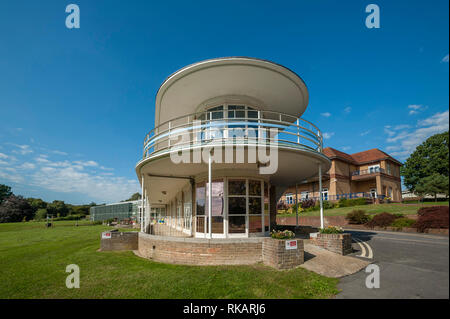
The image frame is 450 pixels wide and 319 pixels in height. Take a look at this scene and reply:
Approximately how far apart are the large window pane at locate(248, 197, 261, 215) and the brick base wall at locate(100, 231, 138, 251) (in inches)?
263

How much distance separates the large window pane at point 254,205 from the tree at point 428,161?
7814 mm

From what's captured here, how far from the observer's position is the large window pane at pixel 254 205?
10608mm

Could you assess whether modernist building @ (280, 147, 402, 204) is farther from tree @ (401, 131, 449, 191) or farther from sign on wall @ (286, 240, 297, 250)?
tree @ (401, 131, 449, 191)

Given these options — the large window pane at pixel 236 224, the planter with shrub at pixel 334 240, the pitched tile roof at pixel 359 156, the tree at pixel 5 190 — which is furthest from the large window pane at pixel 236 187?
the tree at pixel 5 190

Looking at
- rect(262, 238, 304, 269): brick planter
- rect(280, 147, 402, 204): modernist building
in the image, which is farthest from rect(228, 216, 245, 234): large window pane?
rect(280, 147, 402, 204): modernist building

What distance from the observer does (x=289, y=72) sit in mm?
9586

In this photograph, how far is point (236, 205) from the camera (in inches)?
411

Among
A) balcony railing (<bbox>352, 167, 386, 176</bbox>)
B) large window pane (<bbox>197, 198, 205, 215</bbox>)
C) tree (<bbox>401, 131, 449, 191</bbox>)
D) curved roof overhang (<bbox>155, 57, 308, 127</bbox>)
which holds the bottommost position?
large window pane (<bbox>197, 198, 205, 215</bbox>)

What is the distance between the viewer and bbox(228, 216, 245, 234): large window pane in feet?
33.7

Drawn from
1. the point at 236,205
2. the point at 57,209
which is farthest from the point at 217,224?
the point at 57,209

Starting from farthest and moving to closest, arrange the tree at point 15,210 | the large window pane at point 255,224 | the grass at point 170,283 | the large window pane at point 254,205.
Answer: the tree at point 15,210 < the large window pane at point 254,205 < the large window pane at point 255,224 < the grass at point 170,283

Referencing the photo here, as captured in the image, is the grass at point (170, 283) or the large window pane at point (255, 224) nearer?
the grass at point (170, 283)

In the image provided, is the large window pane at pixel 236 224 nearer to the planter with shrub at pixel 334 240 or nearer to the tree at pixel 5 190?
the planter with shrub at pixel 334 240

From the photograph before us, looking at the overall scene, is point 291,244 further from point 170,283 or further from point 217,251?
point 170,283
